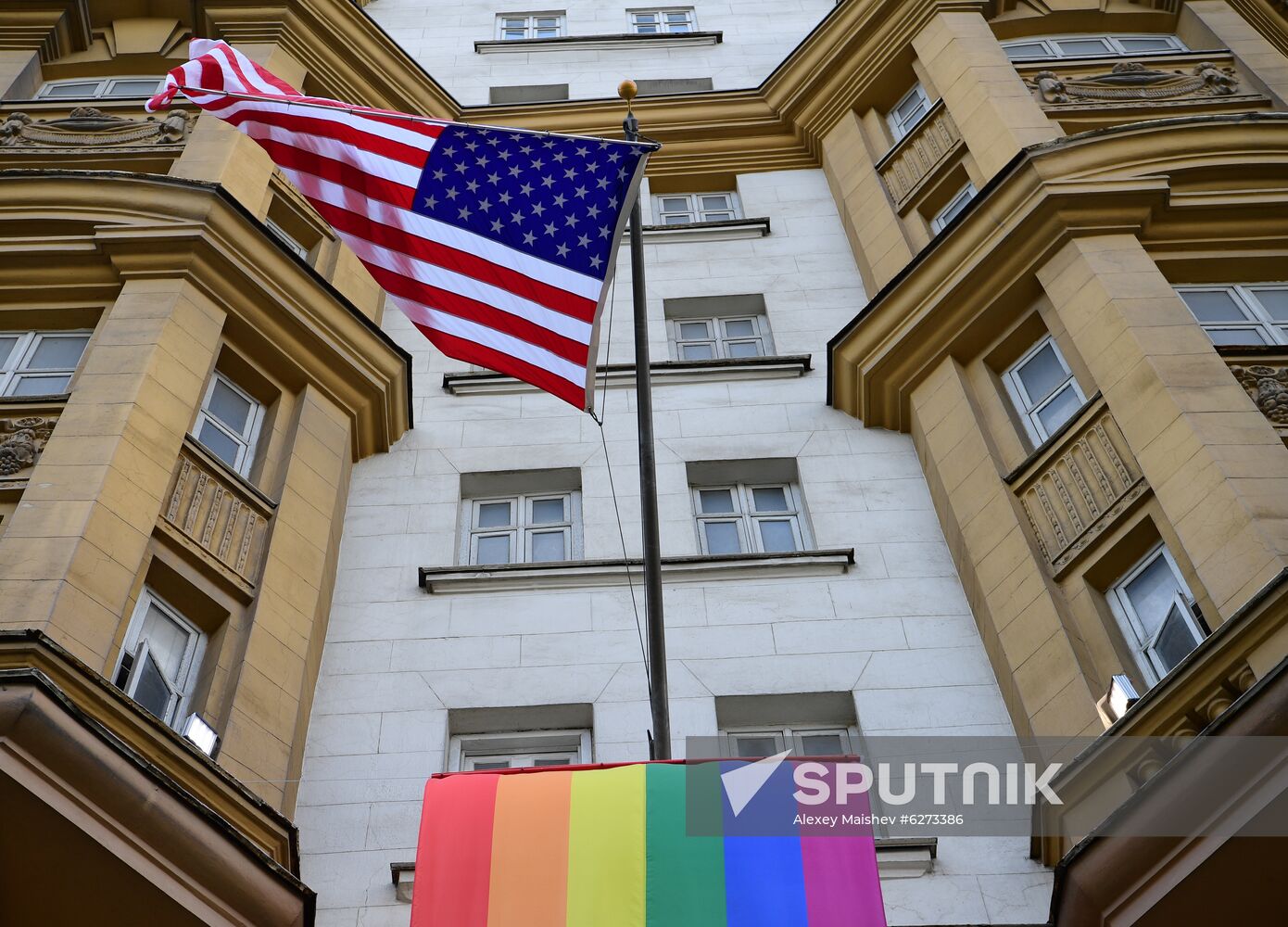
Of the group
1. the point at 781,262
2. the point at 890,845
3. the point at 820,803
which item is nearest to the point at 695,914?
the point at 820,803

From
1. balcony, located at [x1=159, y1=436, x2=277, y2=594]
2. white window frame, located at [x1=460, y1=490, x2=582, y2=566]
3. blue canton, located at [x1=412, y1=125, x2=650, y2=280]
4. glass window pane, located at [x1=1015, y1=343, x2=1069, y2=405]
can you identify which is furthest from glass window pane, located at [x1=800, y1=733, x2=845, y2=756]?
balcony, located at [x1=159, y1=436, x2=277, y2=594]

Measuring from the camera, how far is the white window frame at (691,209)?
2514cm

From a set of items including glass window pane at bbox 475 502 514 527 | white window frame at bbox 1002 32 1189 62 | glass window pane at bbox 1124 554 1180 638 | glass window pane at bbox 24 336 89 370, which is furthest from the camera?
white window frame at bbox 1002 32 1189 62

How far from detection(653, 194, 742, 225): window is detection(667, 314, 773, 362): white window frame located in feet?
9.62

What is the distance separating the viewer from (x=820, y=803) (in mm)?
11383

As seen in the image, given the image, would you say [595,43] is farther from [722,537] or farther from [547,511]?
[722,537]

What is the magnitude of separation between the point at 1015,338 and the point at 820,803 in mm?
8164

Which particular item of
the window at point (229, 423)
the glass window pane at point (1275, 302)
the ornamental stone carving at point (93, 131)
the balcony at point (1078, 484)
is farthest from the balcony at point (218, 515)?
the glass window pane at point (1275, 302)

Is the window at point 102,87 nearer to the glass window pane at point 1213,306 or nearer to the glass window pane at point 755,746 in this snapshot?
the glass window pane at point 755,746

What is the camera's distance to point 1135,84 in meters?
22.2

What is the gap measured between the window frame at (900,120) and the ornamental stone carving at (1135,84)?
1.96 metres

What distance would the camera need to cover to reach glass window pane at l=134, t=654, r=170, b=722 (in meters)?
13.2

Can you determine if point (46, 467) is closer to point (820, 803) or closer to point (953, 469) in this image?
point (820, 803)

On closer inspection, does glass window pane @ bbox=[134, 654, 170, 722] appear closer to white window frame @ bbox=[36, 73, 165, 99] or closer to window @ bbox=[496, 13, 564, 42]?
white window frame @ bbox=[36, 73, 165, 99]
